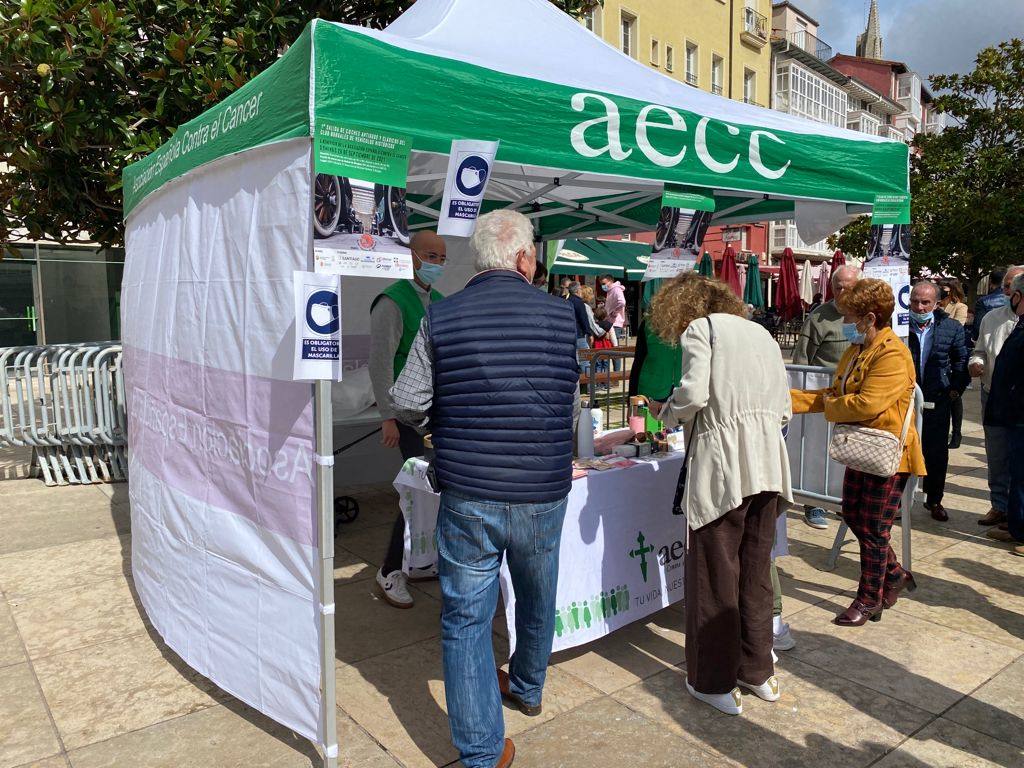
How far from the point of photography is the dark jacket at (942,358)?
18.0 ft

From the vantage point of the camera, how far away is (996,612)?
4074mm

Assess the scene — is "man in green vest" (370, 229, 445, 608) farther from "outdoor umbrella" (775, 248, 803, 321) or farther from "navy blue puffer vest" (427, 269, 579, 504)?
"outdoor umbrella" (775, 248, 803, 321)

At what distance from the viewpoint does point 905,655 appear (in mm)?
3549

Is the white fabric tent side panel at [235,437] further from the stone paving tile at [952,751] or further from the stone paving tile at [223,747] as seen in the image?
the stone paving tile at [952,751]

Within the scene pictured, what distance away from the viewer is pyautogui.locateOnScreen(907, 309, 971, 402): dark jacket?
5488mm

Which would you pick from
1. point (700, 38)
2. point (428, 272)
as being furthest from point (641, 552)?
point (700, 38)

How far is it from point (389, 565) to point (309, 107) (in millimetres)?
2657

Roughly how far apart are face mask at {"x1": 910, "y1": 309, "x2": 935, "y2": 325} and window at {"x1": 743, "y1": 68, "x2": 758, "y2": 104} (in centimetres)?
3068

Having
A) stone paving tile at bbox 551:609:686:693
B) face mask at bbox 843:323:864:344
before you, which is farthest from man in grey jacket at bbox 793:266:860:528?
stone paving tile at bbox 551:609:686:693

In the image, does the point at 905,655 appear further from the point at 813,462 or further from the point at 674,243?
the point at 674,243

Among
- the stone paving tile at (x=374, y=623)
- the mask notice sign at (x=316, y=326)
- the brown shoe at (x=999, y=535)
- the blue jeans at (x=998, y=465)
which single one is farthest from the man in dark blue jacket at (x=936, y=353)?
the mask notice sign at (x=316, y=326)

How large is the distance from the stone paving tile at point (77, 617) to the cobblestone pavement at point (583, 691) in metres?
0.01

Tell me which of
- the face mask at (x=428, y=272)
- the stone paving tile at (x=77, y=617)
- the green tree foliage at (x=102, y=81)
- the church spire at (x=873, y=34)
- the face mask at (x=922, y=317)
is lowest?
the stone paving tile at (x=77, y=617)

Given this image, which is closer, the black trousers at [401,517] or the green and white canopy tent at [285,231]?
the green and white canopy tent at [285,231]
